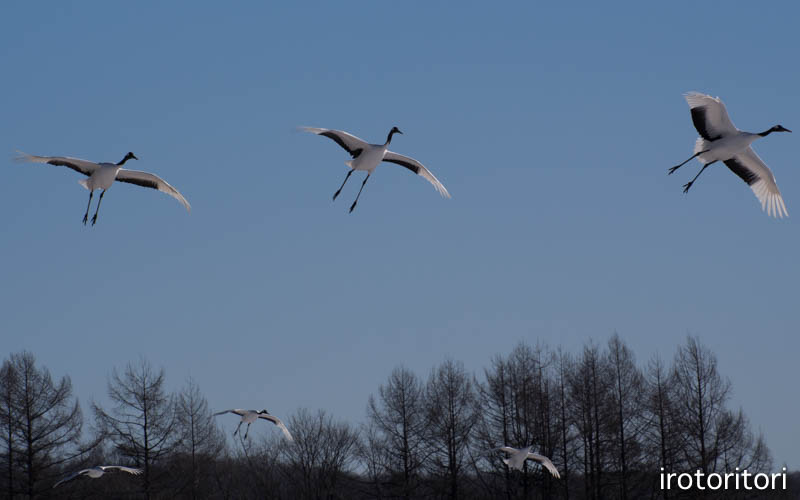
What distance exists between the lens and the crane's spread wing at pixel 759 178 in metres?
30.6

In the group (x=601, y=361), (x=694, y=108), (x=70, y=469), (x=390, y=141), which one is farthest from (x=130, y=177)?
(x=601, y=361)

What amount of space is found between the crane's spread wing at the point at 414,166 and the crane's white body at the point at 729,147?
6788 millimetres

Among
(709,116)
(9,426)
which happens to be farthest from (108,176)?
(9,426)

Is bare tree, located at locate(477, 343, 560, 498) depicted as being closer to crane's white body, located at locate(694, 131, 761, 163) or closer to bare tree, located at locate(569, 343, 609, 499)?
bare tree, located at locate(569, 343, 609, 499)

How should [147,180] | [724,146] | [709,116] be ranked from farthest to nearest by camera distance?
[147,180]
[724,146]
[709,116]

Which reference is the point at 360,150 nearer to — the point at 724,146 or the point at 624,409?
the point at 724,146

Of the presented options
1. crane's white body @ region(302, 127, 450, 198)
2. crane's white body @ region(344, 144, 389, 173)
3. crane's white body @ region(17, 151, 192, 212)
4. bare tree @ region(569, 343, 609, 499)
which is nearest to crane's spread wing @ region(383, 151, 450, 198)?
crane's white body @ region(302, 127, 450, 198)

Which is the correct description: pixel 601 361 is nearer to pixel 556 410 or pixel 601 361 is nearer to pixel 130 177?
pixel 556 410

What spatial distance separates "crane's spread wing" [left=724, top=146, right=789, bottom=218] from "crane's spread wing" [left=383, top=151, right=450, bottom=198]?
775cm

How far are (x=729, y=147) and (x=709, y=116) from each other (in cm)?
121

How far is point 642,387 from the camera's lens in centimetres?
6412

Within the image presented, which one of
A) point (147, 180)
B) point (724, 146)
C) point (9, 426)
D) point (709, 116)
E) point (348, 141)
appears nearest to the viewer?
point (709, 116)

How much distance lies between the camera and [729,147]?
29359 mm

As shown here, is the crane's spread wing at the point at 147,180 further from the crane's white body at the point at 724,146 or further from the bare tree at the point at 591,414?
the bare tree at the point at 591,414
